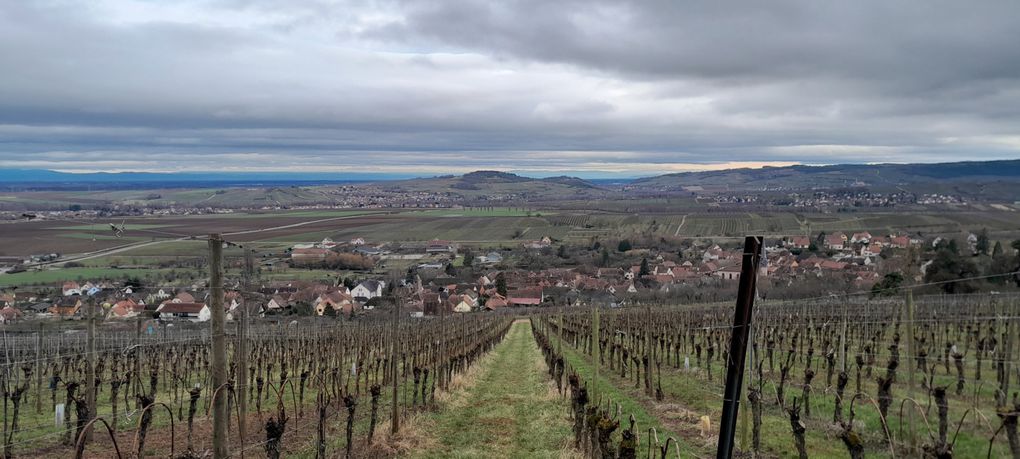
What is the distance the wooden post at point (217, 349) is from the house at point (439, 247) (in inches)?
2662

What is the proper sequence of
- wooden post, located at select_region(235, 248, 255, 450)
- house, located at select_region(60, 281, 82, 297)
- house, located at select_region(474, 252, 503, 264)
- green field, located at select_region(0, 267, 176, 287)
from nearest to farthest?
wooden post, located at select_region(235, 248, 255, 450) < green field, located at select_region(0, 267, 176, 287) < house, located at select_region(60, 281, 82, 297) < house, located at select_region(474, 252, 503, 264)

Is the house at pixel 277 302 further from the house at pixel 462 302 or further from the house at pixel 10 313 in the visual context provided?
the house at pixel 10 313

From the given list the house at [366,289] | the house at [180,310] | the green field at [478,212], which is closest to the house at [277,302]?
the house at [180,310]

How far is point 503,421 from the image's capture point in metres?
12.6

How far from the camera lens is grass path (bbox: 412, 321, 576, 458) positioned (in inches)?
411

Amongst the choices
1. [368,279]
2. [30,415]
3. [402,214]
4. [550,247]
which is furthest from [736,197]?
[30,415]

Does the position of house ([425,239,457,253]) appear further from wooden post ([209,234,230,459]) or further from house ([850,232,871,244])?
wooden post ([209,234,230,459])

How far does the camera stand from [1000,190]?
34.6 m

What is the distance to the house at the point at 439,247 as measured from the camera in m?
76.2

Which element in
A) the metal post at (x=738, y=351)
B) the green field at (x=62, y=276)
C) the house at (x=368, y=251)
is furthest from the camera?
the house at (x=368, y=251)

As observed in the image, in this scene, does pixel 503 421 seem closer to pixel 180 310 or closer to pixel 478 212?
pixel 180 310

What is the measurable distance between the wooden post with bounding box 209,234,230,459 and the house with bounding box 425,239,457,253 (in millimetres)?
67609

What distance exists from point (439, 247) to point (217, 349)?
74.5 m

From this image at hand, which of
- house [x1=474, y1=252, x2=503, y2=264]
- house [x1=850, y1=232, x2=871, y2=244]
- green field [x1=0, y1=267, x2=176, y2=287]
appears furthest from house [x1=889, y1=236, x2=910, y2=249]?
green field [x1=0, y1=267, x2=176, y2=287]
